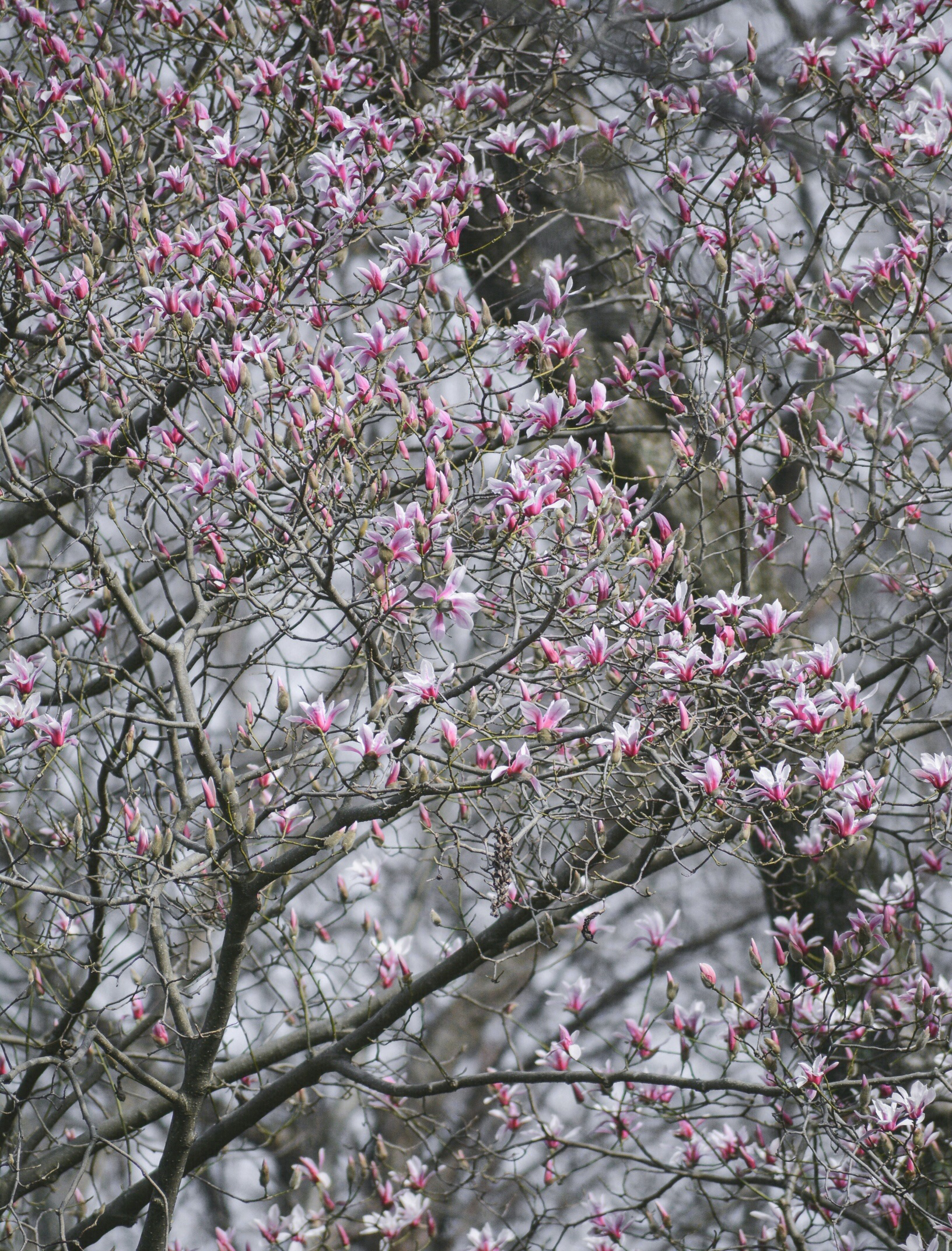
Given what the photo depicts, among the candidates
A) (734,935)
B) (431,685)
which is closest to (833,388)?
(431,685)

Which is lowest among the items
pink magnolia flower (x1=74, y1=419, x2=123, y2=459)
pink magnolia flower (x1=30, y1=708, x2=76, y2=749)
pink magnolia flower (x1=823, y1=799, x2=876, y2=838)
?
pink magnolia flower (x1=823, y1=799, x2=876, y2=838)

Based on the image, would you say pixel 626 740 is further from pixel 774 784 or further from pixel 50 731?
pixel 50 731

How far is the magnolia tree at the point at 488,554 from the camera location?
2.81 metres

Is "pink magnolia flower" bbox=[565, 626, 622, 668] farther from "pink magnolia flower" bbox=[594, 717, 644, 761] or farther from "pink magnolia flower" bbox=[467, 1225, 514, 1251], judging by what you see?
"pink magnolia flower" bbox=[467, 1225, 514, 1251]

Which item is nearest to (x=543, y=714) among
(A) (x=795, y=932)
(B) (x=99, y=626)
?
(A) (x=795, y=932)

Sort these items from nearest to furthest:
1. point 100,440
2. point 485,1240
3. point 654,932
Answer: point 100,440 → point 654,932 → point 485,1240

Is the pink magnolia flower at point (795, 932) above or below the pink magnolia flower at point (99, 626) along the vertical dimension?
below

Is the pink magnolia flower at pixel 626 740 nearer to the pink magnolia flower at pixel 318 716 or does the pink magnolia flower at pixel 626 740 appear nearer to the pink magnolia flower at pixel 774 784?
the pink magnolia flower at pixel 774 784

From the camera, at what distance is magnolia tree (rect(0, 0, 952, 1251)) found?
281 cm

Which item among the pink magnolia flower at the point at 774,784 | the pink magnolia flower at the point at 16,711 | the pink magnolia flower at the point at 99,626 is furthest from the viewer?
the pink magnolia flower at the point at 99,626

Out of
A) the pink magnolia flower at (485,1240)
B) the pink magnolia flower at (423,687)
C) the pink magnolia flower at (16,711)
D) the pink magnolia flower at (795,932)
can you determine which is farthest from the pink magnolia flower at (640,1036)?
the pink magnolia flower at (16,711)

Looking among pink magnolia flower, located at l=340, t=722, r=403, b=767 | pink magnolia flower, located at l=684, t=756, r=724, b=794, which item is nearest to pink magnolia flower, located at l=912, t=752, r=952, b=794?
pink magnolia flower, located at l=684, t=756, r=724, b=794

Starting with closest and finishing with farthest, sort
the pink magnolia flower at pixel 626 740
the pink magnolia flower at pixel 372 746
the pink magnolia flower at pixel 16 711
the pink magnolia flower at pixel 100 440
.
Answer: the pink magnolia flower at pixel 372 746
the pink magnolia flower at pixel 626 740
the pink magnolia flower at pixel 16 711
the pink magnolia flower at pixel 100 440

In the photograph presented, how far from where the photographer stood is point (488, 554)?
2957 millimetres
